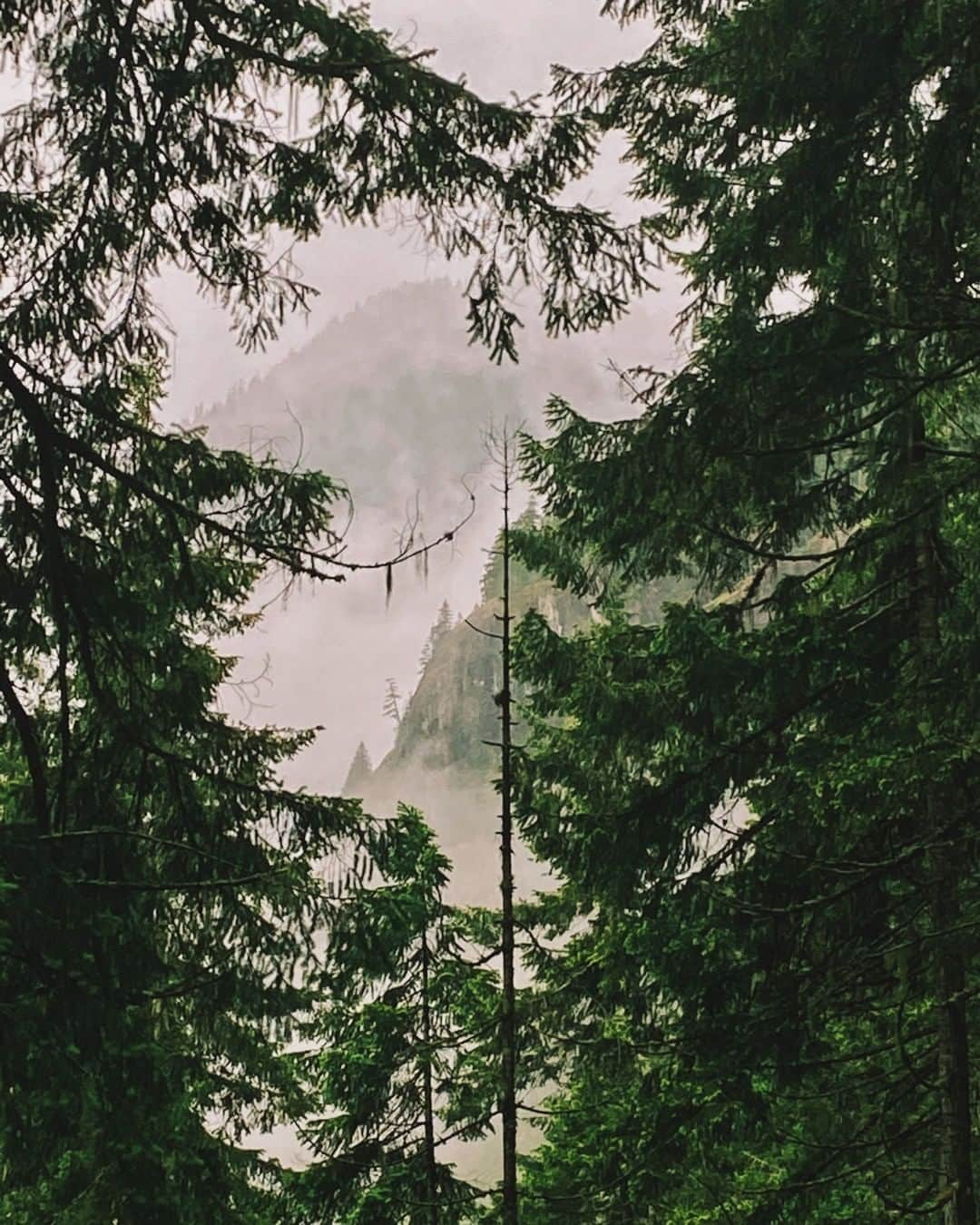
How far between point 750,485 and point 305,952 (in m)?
3.14

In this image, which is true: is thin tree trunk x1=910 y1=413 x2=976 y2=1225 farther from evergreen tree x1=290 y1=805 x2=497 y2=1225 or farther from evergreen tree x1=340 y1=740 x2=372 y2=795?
evergreen tree x1=340 y1=740 x2=372 y2=795

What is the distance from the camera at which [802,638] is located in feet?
15.0

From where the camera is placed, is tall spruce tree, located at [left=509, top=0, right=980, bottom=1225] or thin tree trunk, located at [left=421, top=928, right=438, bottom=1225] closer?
tall spruce tree, located at [left=509, top=0, right=980, bottom=1225]

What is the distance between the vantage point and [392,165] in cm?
323

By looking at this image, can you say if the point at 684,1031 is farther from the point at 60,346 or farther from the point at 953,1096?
the point at 60,346

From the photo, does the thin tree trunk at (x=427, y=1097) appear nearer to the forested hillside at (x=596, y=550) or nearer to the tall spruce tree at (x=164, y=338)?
the forested hillside at (x=596, y=550)

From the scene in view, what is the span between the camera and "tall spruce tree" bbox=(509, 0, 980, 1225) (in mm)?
4008

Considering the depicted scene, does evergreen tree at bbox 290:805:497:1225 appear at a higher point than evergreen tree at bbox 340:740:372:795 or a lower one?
lower

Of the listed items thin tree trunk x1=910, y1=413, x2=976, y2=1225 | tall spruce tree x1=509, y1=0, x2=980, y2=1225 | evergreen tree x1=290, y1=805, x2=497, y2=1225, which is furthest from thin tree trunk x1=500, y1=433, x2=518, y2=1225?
thin tree trunk x1=910, y1=413, x2=976, y2=1225

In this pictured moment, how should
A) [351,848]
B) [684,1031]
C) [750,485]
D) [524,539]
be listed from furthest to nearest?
[524,539]
[750,485]
[684,1031]
[351,848]

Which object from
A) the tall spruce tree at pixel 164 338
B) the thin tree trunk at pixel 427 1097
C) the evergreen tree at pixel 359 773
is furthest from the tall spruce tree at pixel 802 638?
the evergreen tree at pixel 359 773

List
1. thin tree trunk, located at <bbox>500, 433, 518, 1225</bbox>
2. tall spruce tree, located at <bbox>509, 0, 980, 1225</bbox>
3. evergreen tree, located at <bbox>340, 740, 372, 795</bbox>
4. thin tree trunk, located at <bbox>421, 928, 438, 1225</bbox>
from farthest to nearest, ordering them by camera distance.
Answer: evergreen tree, located at <bbox>340, 740, 372, 795</bbox> < thin tree trunk, located at <bbox>421, 928, 438, 1225</bbox> < thin tree trunk, located at <bbox>500, 433, 518, 1225</bbox> < tall spruce tree, located at <bbox>509, 0, 980, 1225</bbox>

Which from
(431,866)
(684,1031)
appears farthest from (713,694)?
(431,866)

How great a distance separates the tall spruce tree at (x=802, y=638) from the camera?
401 centimetres
